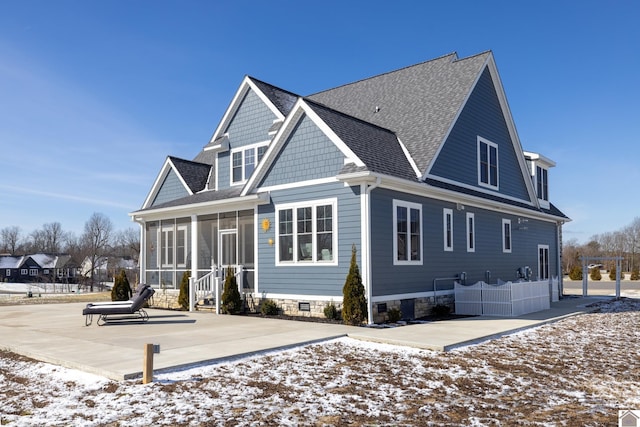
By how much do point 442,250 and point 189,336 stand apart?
8.27 metres

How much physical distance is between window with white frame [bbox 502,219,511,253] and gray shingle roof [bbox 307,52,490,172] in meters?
5.53

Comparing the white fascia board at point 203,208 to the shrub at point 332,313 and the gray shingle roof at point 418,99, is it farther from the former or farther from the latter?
the gray shingle roof at point 418,99

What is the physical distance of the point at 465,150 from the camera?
17.3m

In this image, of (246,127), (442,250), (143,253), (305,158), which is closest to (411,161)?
(442,250)

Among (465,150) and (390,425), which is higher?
(465,150)

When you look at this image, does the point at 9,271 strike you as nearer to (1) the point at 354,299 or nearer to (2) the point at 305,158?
(2) the point at 305,158

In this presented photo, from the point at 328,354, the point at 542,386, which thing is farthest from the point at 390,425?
the point at 328,354

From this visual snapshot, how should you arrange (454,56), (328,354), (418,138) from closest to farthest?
(328,354)
(418,138)
(454,56)

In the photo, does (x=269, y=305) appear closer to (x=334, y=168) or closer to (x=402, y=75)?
(x=334, y=168)

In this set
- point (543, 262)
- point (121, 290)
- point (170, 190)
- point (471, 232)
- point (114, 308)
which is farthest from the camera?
point (543, 262)

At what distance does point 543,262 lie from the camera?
908 inches

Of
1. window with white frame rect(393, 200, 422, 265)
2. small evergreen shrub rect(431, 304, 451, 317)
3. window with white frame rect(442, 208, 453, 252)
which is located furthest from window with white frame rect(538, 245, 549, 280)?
window with white frame rect(393, 200, 422, 265)

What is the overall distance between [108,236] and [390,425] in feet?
302

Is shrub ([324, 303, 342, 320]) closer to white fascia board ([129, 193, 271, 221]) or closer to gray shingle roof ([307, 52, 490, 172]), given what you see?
white fascia board ([129, 193, 271, 221])
